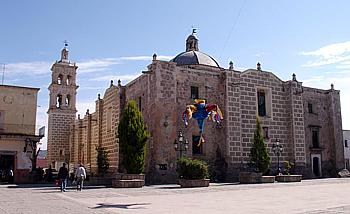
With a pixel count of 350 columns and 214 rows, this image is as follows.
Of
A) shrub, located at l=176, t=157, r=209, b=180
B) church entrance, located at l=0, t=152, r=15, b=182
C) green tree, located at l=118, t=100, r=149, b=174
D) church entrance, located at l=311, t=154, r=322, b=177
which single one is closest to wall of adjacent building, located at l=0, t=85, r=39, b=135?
church entrance, located at l=0, t=152, r=15, b=182

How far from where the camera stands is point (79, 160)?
4022cm

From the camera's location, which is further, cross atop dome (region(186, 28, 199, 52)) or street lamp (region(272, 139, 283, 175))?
cross atop dome (region(186, 28, 199, 52))

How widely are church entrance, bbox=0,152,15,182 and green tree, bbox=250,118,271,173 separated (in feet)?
53.1

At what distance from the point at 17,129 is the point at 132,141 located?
10412 mm

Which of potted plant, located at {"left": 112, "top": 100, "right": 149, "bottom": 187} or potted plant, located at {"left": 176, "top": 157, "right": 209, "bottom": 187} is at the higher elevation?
potted plant, located at {"left": 112, "top": 100, "right": 149, "bottom": 187}

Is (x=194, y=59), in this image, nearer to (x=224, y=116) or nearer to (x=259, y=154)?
(x=224, y=116)

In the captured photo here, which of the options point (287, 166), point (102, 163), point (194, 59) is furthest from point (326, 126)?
point (102, 163)

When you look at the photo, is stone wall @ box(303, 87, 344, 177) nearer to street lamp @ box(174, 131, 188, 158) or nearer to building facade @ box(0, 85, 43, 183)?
street lamp @ box(174, 131, 188, 158)

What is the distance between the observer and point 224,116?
26.9 metres

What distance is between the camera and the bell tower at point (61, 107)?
4116 cm

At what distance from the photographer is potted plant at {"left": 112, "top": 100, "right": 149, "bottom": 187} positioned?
21.4 meters

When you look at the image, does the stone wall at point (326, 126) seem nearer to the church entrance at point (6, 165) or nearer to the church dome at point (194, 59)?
the church dome at point (194, 59)

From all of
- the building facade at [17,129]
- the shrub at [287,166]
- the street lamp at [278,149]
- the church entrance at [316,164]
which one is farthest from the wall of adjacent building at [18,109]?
the church entrance at [316,164]

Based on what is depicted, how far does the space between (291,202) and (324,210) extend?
212 centimetres
